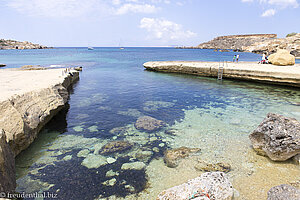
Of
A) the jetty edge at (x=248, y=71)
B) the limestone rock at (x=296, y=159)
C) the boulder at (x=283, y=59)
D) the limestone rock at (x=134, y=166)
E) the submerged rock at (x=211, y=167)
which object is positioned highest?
the boulder at (x=283, y=59)

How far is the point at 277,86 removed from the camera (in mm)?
15602

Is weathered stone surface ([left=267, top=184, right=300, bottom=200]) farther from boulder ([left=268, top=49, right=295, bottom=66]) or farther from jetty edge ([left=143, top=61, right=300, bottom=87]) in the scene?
boulder ([left=268, top=49, right=295, bottom=66])

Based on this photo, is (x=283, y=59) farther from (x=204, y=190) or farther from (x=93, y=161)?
(x=93, y=161)

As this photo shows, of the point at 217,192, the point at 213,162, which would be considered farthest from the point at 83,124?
the point at 217,192

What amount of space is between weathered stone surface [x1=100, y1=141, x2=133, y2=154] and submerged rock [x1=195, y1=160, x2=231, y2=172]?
248cm

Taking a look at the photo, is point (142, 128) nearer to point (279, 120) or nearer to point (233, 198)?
point (233, 198)

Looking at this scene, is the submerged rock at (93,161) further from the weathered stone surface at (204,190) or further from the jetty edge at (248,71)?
the jetty edge at (248,71)

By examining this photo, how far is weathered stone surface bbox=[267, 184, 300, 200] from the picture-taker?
3.48 metres

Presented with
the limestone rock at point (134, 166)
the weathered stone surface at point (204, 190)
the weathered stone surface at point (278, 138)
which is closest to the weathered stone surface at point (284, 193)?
the weathered stone surface at point (204, 190)

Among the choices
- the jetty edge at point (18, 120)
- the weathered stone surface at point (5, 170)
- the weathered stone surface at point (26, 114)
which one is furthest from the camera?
the weathered stone surface at point (26, 114)

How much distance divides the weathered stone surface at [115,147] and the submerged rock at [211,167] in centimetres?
248

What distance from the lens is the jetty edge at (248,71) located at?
14812 mm

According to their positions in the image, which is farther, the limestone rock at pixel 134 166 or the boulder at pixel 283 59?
the boulder at pixel 283 59

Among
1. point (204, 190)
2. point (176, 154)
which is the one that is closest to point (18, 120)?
point (176, 154)
